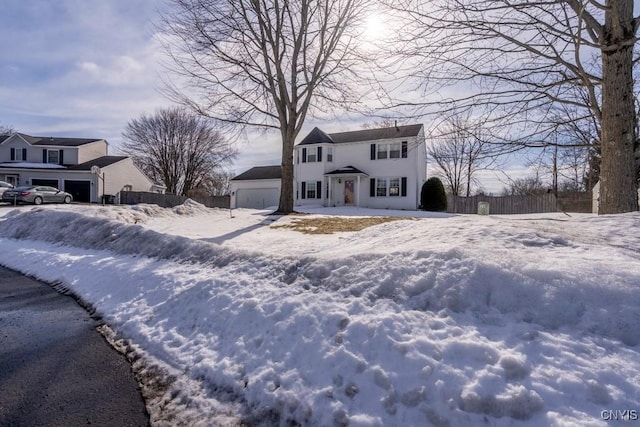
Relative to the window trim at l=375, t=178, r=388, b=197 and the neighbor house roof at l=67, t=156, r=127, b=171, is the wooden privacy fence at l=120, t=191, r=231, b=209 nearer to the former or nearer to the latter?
the neighbor house roof at l=67, t=156, r=127, b=171

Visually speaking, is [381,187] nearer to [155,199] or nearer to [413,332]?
[155,199]

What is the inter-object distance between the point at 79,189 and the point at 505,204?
36609mm

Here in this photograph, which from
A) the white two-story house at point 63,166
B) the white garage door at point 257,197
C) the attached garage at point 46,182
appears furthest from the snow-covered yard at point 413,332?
the attached garage at point 46,182

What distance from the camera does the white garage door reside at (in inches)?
1298

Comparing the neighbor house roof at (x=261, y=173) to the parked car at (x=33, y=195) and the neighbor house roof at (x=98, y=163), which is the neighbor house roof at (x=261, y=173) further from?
the parked car at (x=33, y=195)

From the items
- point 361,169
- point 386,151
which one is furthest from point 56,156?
point 386,151

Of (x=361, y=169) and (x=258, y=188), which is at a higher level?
(x=361, y=169)

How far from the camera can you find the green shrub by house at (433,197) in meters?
25.5

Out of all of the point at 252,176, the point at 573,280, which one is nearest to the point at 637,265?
the point at 573,280

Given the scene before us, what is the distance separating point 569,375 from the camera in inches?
87.8

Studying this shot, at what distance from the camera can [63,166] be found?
34.4 m

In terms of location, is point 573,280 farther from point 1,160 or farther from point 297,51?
point 1,160

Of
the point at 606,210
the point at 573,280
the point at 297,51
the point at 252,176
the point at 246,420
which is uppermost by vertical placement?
the point at 297,51

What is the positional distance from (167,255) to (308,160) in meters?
22.5
